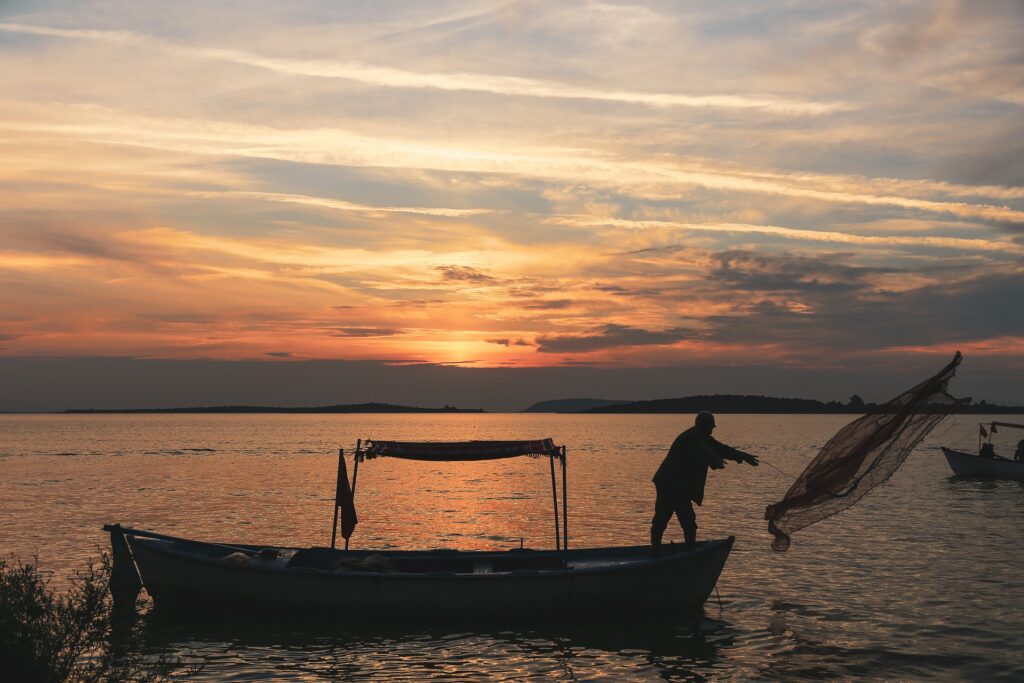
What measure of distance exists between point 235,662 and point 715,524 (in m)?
26.4

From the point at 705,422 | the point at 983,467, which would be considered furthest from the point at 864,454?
the point at 983,467

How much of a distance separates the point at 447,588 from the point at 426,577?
50 centimetres

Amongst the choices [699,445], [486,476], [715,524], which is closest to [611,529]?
[715,524]

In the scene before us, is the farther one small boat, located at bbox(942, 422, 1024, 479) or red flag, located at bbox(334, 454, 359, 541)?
small boat, located at bbox(942, 422, 1024, 479)

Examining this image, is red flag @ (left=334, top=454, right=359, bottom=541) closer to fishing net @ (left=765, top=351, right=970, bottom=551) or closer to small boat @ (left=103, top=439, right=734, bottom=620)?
small boat @ (left=103, top=439, right=734, bottom=620)

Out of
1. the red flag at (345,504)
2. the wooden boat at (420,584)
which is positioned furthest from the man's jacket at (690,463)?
the red flag at (345,504)

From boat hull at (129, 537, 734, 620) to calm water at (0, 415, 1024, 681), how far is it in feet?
1.54

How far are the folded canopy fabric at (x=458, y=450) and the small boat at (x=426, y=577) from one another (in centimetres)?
3

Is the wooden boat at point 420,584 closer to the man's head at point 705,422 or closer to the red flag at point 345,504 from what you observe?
the red flag at point 345,504

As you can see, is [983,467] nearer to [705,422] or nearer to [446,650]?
[705,422]

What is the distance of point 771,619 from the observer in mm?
19641

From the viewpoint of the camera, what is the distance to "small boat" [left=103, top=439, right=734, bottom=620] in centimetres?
1817

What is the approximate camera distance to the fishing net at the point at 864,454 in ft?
56.5

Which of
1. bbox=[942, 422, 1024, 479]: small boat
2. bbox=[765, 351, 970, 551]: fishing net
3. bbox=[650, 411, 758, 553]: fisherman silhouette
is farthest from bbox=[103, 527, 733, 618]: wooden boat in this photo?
bbox=[942, 422, 1024, 479]: small boat
